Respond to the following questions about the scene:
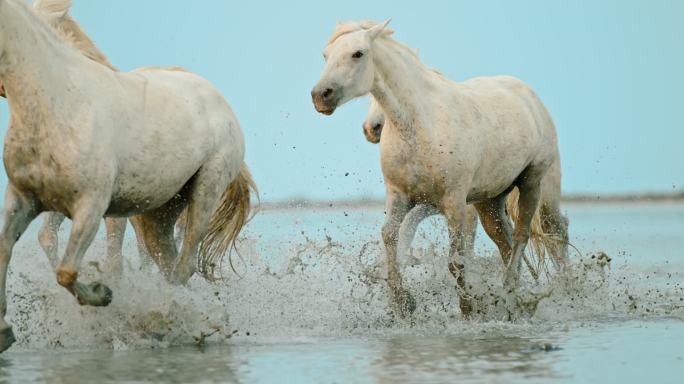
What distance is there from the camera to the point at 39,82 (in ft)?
26.0

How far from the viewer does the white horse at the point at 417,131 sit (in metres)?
9.75

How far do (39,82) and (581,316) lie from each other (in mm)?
4816

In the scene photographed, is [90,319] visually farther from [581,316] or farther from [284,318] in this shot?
[581,316]

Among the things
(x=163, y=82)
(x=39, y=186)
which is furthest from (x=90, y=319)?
(x=163, y=82)

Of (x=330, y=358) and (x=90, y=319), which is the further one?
(x=90, y=319)

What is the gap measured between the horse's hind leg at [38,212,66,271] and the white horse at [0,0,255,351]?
1114 millimetres

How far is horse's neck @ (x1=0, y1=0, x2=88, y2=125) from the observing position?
786cm

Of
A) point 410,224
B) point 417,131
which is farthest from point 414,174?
point 410,224

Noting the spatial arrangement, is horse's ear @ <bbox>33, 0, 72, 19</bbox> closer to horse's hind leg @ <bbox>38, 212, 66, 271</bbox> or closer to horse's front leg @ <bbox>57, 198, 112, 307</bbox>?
horse's hind leg @ <bbox>38, 212, 66, 271</bbox>

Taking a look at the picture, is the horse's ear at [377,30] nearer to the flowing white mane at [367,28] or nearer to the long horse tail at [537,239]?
the flowing white mane at [367,28]

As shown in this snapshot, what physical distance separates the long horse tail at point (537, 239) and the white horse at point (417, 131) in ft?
5.12

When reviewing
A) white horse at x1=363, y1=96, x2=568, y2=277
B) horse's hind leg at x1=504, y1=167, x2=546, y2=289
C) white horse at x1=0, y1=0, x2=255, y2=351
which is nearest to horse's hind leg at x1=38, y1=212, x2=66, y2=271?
white horse at x1=0, y1=0, x2=255, y2=351

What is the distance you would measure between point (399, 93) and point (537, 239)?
9.31ft

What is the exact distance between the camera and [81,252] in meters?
7.92
